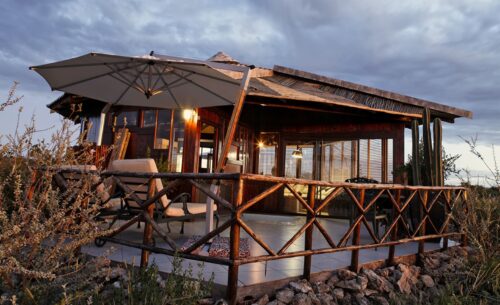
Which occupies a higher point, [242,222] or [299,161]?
[299,161]

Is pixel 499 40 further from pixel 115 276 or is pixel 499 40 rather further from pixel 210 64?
pixel 115 276

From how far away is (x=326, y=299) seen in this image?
119 inches

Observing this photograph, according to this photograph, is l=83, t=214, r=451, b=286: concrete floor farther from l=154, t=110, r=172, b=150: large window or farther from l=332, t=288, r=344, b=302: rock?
l=154, t=110, r=172, b=150: large window

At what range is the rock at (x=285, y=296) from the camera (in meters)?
2.82

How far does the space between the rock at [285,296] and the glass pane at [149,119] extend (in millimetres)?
5867

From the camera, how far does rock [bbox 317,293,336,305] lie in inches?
117

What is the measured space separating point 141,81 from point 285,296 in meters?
4.11

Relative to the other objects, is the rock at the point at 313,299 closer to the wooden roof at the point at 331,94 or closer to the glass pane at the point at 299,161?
the wooden roof at the point at 331,94

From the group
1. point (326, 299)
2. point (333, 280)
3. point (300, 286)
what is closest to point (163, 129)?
point (333, 280)

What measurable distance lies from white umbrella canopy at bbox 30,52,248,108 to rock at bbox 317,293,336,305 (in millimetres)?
2725

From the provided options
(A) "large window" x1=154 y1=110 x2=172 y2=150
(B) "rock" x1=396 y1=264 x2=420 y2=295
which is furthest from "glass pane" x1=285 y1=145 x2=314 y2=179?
(B) "rock" x1=396 y1=264 x2=420 y2=295

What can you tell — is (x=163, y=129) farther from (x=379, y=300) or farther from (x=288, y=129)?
(x=379, y=300)

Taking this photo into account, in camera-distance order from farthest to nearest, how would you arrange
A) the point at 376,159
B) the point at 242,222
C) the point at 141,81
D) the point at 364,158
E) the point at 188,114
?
the point at 364,158, the point at 376,159, the point at 188,114, the point at 141,81, the point at 242,222

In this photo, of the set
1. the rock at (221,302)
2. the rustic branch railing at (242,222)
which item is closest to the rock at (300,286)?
the rustic branch railing at (242,222)
